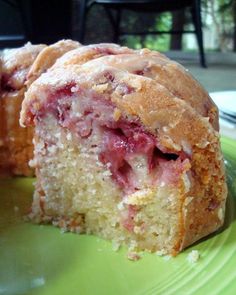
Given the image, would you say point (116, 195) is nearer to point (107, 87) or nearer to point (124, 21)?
point (107, 87)

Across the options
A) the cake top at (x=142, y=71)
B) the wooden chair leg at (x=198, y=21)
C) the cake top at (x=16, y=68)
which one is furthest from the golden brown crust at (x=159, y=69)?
the wooden chair leg at (x=198, y=21)

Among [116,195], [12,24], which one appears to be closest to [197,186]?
[116,195]

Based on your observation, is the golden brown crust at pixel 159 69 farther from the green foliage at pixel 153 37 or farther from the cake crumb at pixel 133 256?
the green foliage at pixel 153 37

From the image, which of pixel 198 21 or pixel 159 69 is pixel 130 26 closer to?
pixel 198 21

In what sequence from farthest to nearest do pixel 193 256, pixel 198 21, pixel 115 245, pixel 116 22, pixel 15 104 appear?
1. pixel 116 22
2. pixel 198 21
3. pixel 15 104
4. pixel 115 245
5. pixel 193 256

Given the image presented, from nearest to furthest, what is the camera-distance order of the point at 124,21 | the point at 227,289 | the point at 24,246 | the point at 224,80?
the point at 227,289, the point at 24,246, the point at 224,80, the point at 124,21

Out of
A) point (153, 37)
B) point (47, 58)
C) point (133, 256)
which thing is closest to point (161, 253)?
point (133, 256)
